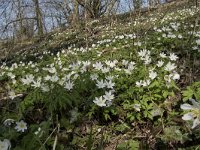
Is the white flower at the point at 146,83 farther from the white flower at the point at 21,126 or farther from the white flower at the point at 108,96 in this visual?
the white flower at the point at 21,126

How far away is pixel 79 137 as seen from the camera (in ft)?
12.1

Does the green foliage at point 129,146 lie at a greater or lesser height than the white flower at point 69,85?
lesser

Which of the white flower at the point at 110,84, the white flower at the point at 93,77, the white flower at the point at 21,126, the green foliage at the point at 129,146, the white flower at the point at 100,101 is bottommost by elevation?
the green foliage at the point at 129,146

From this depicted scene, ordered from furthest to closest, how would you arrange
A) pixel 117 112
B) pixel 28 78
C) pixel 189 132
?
pixel 28 78, pixel 117 112, pixel 189 132

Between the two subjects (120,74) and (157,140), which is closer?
(157,140)

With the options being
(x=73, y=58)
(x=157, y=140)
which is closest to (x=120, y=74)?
(x=157, y=140)

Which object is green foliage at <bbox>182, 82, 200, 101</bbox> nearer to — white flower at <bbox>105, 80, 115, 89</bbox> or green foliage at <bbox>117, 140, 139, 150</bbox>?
green foliage at <bbox>117, 140, 139, 150</bbox>

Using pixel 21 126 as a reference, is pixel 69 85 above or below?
above

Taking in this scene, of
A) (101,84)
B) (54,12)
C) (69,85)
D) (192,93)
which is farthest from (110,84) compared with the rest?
(54,12)

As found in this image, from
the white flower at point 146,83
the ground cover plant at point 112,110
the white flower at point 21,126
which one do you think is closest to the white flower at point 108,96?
the ground cover plant at point 112,110

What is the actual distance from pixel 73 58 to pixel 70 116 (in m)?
2.97

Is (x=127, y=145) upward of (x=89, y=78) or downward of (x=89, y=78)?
downward

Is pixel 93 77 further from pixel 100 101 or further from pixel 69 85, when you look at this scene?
pixel 100 101

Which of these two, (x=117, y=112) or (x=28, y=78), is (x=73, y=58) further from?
(x=117, y=112)
